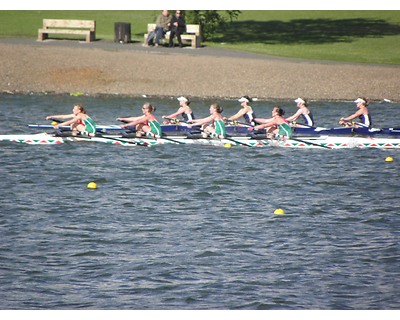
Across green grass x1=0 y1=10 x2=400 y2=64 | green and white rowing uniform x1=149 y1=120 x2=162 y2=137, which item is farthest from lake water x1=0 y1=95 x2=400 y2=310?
green grass x1=0 y1=10 x2=400 y2=64

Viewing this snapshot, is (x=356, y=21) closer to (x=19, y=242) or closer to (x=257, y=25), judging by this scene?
(x=257, y=25)

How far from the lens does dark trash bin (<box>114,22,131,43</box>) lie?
153 feet

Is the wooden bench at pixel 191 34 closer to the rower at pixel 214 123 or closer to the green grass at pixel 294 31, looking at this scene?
the green grass at pixel 294 31

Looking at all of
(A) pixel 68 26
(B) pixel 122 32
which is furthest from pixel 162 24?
(A) pixel 68 26

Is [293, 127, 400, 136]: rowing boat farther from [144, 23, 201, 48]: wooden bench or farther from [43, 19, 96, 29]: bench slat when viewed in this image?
[43, 19, 96, 29]: bench slat

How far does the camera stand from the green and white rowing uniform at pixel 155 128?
100ft

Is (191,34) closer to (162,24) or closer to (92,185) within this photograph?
(162,24)

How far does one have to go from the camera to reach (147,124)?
30.7 meters

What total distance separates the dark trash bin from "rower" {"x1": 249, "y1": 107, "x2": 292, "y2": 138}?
1727 centimetres

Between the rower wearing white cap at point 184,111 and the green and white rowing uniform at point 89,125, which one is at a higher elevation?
the rower wearing white cap at point 184,111

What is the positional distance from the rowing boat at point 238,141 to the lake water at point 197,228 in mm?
229

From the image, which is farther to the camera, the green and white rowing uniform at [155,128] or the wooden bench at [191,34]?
the wooden bench at [191,34]

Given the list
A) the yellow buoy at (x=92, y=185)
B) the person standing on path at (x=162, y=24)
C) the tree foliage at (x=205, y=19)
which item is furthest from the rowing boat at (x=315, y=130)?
the tree foliage at (x=205, y=19)

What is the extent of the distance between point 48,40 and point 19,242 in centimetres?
2788
